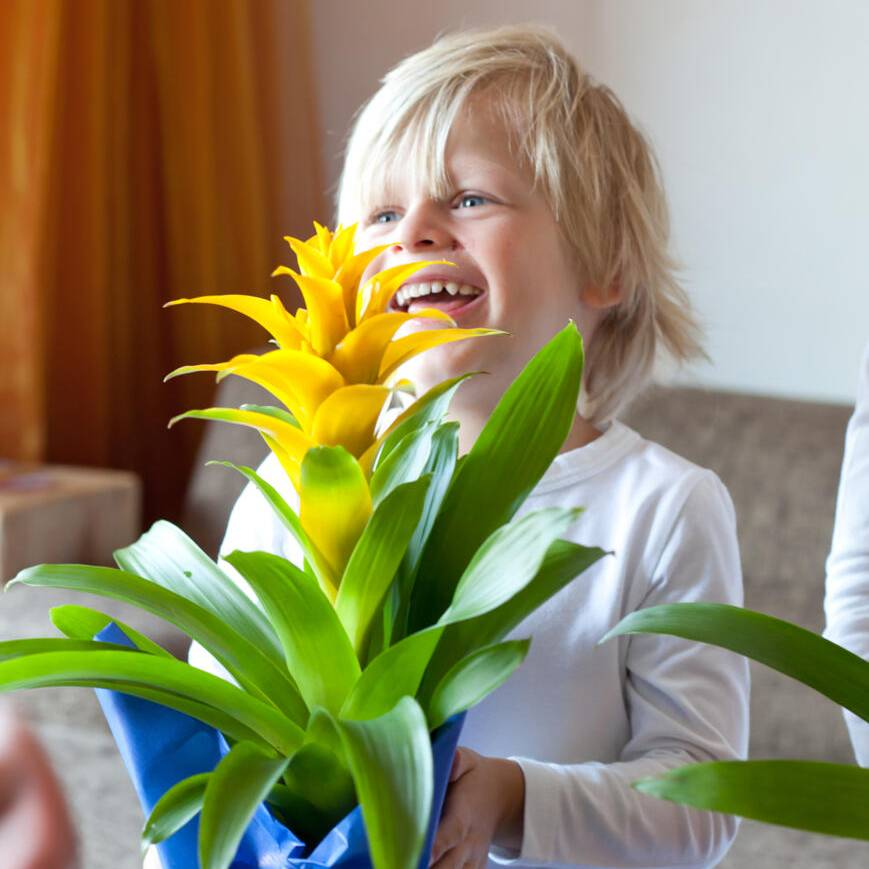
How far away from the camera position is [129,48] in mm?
2684

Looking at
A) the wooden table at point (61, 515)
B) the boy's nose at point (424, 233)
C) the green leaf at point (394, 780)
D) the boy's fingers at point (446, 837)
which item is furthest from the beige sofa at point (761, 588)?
the green leaf at point (394, 780)

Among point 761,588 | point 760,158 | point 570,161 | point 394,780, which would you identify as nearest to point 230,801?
point 394,780

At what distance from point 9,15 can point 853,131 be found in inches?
61.9

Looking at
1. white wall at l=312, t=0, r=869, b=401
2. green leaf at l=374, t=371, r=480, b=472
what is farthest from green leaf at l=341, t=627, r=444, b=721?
white wall at l=312, t=0, r=869, b=401

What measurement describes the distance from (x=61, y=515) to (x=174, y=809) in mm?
1736

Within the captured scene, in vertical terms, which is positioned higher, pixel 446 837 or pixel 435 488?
pixel 435 488

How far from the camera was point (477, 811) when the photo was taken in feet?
2.05

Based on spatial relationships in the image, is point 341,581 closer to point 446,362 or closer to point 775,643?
point 775,643

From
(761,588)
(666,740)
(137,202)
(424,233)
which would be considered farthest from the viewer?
(137,202)

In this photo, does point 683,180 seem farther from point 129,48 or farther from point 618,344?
point 618,344

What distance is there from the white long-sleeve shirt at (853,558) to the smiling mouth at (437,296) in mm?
305

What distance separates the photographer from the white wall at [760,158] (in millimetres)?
2252

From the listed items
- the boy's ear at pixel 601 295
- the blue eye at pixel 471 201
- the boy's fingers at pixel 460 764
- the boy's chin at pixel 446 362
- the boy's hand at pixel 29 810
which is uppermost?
the blue eye at pixel 471 201

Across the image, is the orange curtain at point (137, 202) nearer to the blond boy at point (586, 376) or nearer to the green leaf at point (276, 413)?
the blond boy at point (586, 376)
